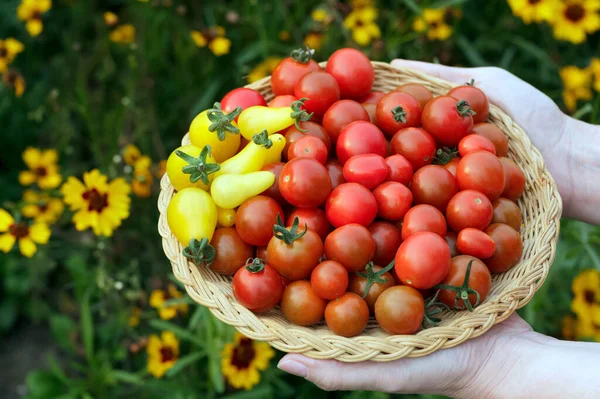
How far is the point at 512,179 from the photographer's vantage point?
195cm

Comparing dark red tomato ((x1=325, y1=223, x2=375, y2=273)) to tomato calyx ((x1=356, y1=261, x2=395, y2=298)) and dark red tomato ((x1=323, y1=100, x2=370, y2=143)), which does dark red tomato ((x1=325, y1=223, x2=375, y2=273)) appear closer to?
tomato calyx ((x1=356, y1=261, x2=395, y2=298))

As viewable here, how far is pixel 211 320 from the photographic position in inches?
84.0

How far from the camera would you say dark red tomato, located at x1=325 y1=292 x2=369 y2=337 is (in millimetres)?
1621

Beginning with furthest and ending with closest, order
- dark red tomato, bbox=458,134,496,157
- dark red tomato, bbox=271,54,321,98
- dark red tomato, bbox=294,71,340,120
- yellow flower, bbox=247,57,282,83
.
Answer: yellow flower, bbox=247,57,282,83 < dark red tomato, bbox=271,54,321,98 < dark red tomato, bbox=294,71,340,120 < dark red tomato, bbox=458,134,496,157

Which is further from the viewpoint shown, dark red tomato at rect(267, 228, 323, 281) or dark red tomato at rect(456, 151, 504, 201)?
dark red tomato at rect(456, 151, 504, 201)

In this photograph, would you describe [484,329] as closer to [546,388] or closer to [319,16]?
[546,388]

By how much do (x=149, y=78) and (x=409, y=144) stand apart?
1.47 meters

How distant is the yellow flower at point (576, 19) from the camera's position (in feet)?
8.91

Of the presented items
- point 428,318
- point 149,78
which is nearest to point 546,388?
point 428,318

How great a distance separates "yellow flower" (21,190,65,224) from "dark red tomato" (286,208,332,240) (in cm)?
113

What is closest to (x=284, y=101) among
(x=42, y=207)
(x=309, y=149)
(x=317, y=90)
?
(x=317, y=90)

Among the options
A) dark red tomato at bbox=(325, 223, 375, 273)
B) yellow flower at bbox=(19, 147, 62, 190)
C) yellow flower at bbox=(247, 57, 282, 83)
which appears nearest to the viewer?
dark red tomato at bbox=(325, 223, 375, 273)

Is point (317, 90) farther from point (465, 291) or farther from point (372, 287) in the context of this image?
point (465, 291)


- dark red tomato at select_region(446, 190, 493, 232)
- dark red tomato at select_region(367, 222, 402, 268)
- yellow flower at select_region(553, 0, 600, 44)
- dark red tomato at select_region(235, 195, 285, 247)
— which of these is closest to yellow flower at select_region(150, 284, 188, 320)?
dark red tomato at select_region(235, 195, 285, 247)
